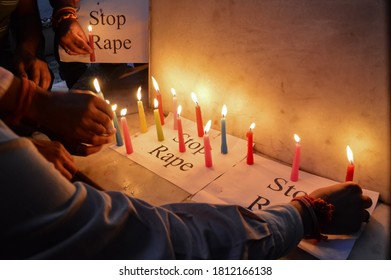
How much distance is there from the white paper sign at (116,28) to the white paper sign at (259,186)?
96 cm

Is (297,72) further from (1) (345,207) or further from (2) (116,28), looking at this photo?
(2) (116,28)

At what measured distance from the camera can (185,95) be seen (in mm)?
1794

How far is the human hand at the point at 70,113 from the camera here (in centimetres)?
97

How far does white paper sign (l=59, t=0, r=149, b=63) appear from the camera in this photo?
1.80 metres

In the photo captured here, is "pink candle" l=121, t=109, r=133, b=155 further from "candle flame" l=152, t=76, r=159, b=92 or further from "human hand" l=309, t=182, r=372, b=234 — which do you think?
"human hand" l=309, t=182, r=372, b=234

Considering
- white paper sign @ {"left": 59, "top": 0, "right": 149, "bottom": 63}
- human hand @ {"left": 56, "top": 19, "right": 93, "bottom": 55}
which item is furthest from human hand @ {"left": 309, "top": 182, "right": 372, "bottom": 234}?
human hand @ {"left": 56, "top": 19, "right": 93, "bottom": 55}

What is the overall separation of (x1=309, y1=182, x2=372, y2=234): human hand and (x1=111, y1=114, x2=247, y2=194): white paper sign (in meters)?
0.48

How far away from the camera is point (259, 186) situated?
1.31 metres

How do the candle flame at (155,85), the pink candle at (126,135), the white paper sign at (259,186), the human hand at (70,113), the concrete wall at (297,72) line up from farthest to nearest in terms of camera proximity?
the candle flame at (155,85) < the pink candle at (126,135) < the white paper sign at (259,186) < the concrete wall at (297,72) < the human hand at (70,113)


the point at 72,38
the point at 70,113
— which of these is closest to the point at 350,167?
the point at 70,113

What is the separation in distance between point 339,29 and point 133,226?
3.15 ft

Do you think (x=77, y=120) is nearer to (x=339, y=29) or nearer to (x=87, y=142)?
(x=87, y=142)

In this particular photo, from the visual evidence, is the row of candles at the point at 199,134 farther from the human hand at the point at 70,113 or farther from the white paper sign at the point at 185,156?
the human hand at the point at 70,113

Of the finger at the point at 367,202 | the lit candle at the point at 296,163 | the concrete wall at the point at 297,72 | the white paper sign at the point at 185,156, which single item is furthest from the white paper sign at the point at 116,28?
the finger at the point at 367,202
